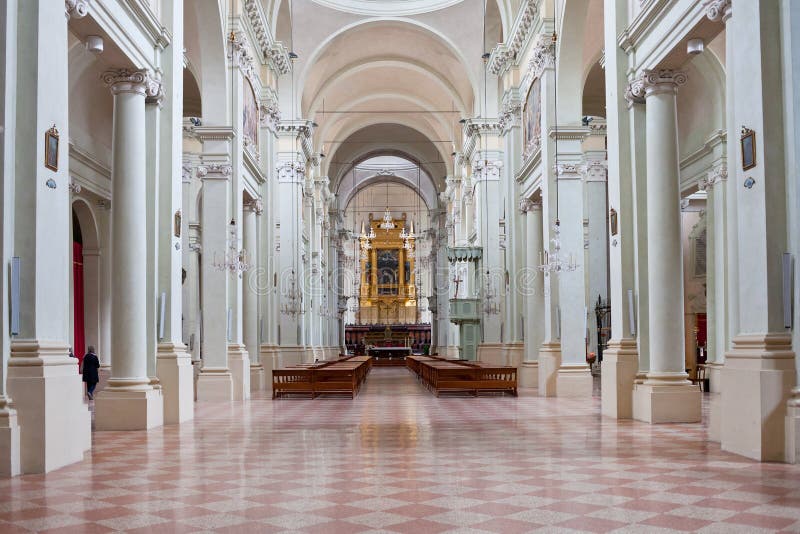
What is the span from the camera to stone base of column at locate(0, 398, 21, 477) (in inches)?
279

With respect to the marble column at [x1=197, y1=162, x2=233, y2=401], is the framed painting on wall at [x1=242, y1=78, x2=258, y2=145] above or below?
above

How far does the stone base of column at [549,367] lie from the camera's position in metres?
17.7

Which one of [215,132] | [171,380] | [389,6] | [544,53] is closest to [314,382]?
[215,132]

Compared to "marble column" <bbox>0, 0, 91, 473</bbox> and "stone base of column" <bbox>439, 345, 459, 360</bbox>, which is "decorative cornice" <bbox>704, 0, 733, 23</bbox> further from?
"stone base of column" <bbox>439, 345, 459, 360</bbox>

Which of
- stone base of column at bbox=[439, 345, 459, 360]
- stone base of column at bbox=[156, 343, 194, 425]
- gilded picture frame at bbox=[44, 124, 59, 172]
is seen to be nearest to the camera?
gilded picture frame at bbox=[44, 124, 59, 172]

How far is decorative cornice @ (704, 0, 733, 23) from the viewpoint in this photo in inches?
344

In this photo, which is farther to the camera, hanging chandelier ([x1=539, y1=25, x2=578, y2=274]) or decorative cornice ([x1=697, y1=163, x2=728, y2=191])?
decorative cornice ([x1=697, y1=163, x2=728, y2=191])

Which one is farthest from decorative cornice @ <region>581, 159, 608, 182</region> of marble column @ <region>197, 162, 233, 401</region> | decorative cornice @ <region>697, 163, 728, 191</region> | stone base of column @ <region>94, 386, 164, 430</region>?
stone base of column @ <region>94, 386, 164, 430</region>

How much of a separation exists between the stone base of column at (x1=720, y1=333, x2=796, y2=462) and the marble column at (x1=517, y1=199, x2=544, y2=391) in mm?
11929

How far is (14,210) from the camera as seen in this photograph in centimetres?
745

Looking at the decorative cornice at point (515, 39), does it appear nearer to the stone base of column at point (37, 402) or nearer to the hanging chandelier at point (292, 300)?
the hanging chandelier at point (292, 300)

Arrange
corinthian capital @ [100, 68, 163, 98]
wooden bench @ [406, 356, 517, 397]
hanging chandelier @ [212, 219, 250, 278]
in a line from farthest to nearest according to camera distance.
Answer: wooden bench @ [406, 356, 517, 397], hanging chandelier @ [212, 219, 250, 278], corinthian capital @ [100, 68, 163, 98]

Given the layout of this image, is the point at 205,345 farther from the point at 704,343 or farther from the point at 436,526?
the point at 704,343

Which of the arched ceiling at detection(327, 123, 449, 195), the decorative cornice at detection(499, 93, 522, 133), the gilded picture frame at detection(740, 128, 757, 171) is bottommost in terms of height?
the gilded picture frame at detection(740, 128, 757, 171)
